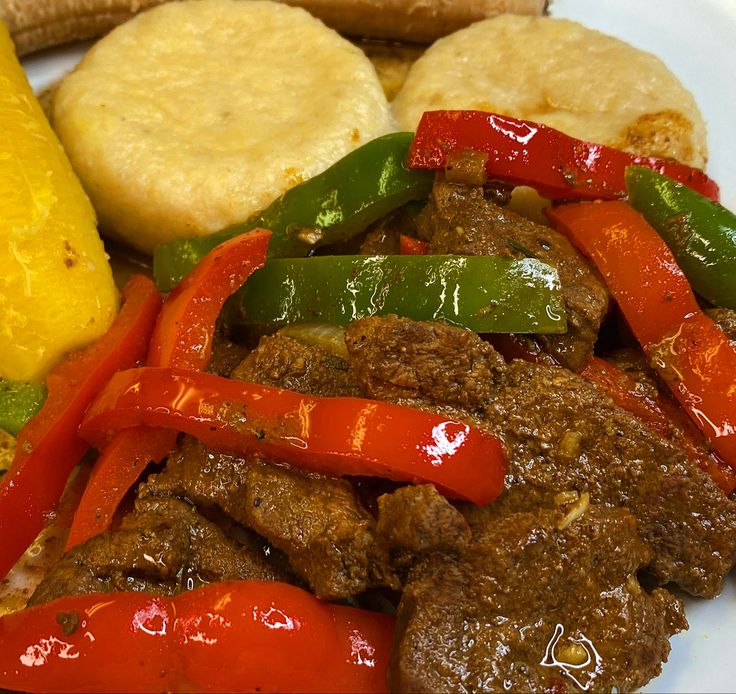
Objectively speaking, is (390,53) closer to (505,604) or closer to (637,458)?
(637,458)

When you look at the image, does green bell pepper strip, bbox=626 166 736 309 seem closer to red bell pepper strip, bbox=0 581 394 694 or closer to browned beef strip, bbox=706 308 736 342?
browned beef strip, bbox=706 308 736 342

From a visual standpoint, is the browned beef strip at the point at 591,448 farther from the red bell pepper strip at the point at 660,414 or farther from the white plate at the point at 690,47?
the white plate at the point at 690,47

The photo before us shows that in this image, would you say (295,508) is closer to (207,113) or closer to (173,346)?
(173,346)

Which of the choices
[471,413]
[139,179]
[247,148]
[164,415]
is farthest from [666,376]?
[139,179]

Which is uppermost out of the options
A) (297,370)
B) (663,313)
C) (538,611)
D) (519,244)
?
(519,244)

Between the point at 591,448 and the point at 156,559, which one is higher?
the point at 591,448

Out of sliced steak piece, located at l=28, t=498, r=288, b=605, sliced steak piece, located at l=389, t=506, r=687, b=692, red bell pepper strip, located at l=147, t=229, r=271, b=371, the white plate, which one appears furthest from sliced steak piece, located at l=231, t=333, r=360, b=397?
the white plate

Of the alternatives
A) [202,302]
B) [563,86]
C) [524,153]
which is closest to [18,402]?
[202,302]

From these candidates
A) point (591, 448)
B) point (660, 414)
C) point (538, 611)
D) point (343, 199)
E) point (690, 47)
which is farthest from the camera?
point (690, 47)

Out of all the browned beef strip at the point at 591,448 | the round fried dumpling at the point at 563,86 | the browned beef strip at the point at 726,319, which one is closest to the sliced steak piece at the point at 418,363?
the browned beef strip at the point at 591,448
